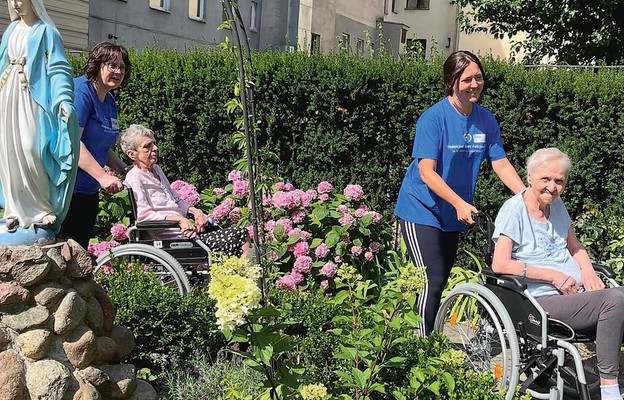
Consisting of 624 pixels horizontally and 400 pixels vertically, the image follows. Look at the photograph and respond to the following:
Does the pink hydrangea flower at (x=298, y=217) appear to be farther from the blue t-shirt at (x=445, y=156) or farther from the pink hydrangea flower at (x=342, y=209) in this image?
the blue t-shirt at (x=445, y=156)

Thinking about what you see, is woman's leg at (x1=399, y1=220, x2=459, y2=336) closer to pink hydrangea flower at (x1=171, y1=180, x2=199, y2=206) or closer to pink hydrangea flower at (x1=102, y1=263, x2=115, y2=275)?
pink hydrangea flower at (x1=102, y1=263, x2=115, y2=275)

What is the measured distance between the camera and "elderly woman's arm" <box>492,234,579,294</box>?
149 inches

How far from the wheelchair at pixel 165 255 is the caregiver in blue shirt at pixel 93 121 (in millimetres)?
455

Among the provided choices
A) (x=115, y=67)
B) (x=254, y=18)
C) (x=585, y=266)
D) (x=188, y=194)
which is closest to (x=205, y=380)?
(x=115, y=67)

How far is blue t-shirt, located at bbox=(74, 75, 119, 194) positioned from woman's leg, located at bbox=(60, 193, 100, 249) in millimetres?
49

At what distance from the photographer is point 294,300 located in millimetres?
3828

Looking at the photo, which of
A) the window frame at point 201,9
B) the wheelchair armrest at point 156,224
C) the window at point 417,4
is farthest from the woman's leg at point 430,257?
the window at point 417,4

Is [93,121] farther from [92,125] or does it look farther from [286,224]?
[286,224]

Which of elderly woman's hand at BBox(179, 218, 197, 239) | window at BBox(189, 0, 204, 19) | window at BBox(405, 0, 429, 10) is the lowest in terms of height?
elderly woman's hand at BBox(179, 218, 197, 239)

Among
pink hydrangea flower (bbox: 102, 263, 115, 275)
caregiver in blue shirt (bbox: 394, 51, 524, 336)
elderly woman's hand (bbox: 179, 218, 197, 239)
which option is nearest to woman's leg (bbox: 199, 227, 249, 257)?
elderly woman's hand (bbox: 179, 218, 197, 239)

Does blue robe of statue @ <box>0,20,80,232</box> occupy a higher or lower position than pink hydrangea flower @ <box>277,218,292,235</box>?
higher

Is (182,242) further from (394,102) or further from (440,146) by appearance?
(394,102)

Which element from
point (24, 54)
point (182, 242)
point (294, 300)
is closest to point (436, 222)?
point (294, 300)

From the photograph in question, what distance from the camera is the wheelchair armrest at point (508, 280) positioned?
364 cm
